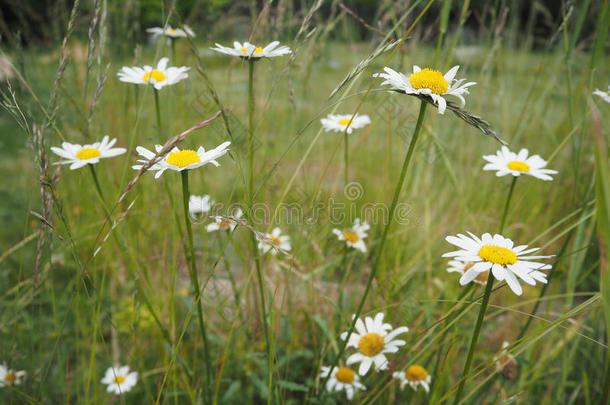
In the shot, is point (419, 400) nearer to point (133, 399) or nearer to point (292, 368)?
point (292, 368)

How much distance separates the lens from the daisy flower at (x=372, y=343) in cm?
66

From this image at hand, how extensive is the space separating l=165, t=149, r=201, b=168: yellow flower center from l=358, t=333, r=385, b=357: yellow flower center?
0.41 meters

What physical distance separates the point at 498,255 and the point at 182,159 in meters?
0.41

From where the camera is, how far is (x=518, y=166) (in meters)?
0.77

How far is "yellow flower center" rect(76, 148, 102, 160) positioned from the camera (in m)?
0.71

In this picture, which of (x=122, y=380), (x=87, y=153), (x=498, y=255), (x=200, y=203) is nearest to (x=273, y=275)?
(x=200, y=203)

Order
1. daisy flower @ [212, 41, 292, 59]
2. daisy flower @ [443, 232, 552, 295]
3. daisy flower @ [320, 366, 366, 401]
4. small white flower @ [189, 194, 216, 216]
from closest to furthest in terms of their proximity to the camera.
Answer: daisy flower @ [443, 232, 552, 295] → daisy flower @ [212, 41, 292, 59] → daisy flower @ [320, 366, 366, 401] → small white flower @ [189, 194, 216, 216]

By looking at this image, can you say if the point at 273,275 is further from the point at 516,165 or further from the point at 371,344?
the point at 516,165

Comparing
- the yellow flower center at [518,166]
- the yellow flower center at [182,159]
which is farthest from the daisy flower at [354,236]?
the yellow flower center at [182,159]

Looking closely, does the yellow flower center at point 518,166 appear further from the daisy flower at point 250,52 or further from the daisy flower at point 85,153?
the daisy flower at point 85,153

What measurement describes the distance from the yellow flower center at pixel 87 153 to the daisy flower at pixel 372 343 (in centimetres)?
52

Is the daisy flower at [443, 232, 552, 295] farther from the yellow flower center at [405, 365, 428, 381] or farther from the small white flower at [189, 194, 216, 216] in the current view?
the small white flower at [189, 194, 216, 216]

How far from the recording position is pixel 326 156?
186cm

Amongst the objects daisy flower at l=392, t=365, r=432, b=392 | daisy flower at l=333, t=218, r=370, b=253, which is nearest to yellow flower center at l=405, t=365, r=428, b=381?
daisy flower at l=392, t=365, r=432, b=392
